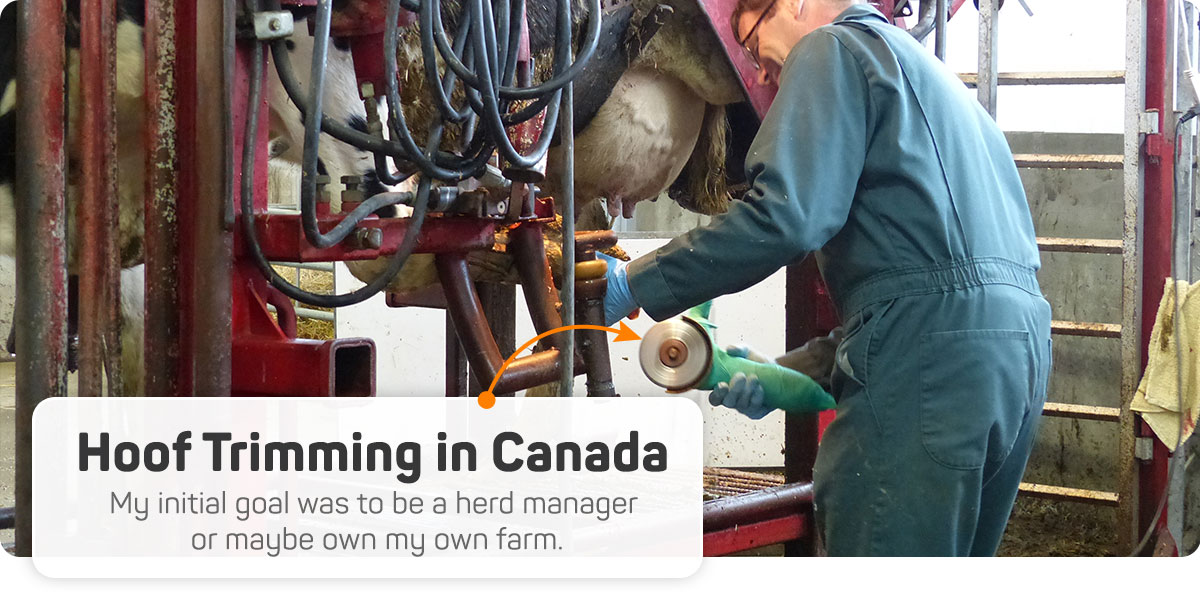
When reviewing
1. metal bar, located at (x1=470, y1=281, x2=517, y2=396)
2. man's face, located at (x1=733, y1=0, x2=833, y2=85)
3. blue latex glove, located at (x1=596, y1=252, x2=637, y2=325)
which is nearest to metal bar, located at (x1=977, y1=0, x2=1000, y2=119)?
metal bar, located at (x1=470, y1=281, x2=517, y2=396)

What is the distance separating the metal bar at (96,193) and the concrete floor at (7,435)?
2437 millimetres

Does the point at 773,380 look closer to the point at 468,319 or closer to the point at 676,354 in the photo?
the point at 676,354

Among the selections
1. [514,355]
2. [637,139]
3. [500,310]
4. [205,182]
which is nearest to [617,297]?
[514,355]

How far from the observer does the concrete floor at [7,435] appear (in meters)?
3.60

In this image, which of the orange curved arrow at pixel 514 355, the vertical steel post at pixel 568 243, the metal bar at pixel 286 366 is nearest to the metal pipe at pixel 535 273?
the orange curved arrow at pixel 514 355

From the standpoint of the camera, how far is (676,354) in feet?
5.80

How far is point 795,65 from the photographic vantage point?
154cm

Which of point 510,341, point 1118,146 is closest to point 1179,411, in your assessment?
point 1118,146

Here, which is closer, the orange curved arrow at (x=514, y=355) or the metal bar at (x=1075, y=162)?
the orange curved arrow at (x=514, y=355)

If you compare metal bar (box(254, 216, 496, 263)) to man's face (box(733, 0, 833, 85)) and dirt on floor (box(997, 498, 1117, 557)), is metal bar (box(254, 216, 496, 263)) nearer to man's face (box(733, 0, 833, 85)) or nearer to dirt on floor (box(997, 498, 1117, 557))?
man's face (box(733, 0, 833, 85))

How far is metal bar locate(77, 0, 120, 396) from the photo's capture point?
1316mm

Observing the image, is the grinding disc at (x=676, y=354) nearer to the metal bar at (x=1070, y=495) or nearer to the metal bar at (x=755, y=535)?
the metal bar at (x=755, y=535)

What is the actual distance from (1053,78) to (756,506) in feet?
5.90

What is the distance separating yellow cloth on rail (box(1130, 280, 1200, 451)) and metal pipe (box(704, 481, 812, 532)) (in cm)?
117
